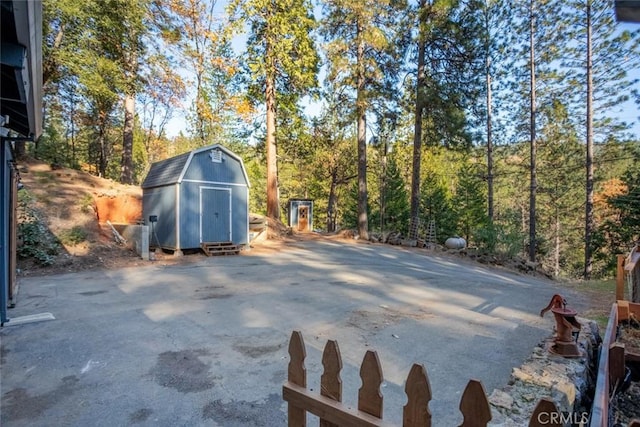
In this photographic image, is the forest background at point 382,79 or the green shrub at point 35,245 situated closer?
the green shrub at point 35,245

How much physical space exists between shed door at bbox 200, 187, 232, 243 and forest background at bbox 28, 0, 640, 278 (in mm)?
4568

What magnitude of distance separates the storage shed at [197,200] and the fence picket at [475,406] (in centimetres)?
1022

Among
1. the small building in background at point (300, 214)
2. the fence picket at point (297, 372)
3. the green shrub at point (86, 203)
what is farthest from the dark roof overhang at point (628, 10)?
the small building in background at point (300, 214)

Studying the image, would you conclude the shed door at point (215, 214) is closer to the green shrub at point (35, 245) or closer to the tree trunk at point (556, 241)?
the green shrub at point (35, 245)

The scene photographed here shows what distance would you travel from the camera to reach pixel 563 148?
1783 centimetres

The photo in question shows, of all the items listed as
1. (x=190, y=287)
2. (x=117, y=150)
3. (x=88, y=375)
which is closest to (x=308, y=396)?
(x=88, y=375)

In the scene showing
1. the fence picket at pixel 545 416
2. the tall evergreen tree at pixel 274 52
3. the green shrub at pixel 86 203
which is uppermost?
the tall evergreen tree at pixel 274 52

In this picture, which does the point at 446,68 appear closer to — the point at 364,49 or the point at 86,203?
the point at 364,49

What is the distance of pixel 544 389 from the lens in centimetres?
161

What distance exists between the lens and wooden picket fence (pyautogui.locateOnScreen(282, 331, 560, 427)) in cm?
100

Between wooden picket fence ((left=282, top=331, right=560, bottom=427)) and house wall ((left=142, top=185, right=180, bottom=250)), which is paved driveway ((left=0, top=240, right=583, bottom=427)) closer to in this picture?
wooden picket fence ((left=282, top=331, right=560, bottom=427))

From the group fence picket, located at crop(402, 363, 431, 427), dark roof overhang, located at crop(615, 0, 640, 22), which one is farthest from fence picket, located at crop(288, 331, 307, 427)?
dark roof overhang, located at crop(615, 0, 640, 22)

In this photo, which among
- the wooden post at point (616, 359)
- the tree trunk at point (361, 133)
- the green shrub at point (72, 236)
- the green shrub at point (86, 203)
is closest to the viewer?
the wooden post at point (616, 359)

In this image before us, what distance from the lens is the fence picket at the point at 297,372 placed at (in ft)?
4.67
